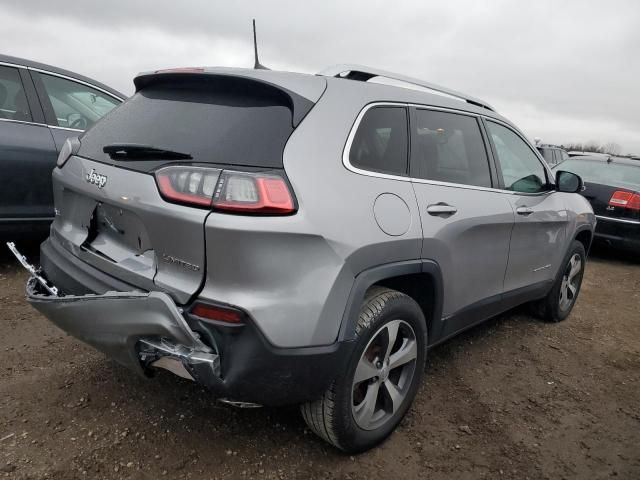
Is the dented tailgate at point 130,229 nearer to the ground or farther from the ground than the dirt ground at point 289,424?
farther from the ground

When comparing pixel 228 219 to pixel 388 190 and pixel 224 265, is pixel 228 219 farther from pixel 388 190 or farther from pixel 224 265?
pixel 388 190

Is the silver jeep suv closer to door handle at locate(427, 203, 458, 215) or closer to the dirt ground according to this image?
door handle at locate(427, 203, 458, 215)

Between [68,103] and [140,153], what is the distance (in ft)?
9.30

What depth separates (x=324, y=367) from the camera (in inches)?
76.2

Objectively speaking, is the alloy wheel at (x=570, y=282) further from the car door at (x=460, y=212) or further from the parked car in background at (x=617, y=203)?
the parked car in background at (x=617, y=203)

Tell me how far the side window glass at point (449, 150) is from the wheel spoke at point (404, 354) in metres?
0.83

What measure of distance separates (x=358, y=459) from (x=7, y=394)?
1818mm

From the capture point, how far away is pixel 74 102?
4.40m

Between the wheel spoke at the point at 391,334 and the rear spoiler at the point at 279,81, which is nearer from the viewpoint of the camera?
the rear spoiler at the point at 279,81

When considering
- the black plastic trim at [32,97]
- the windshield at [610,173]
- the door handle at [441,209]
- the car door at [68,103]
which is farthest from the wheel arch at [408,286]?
the windshield at [610,173]

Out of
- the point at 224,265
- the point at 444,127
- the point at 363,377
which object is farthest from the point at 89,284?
the point at 444,127

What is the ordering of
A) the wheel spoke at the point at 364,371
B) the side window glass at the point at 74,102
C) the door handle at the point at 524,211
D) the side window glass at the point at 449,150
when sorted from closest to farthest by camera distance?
the wheel spoke at the point at 364,371 < the side window glass at the point at 449,150 < the door handle at the point at 524,211 < the side window glass at the point at 74,102

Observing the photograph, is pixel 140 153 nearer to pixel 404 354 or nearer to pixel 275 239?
pixel 275 239

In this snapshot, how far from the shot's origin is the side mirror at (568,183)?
370cm
